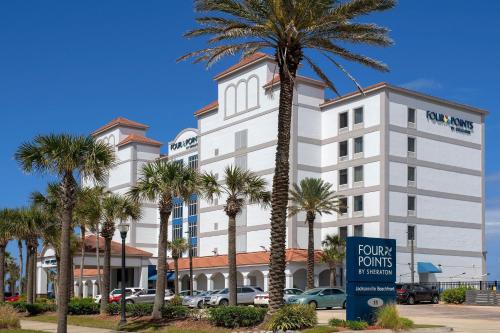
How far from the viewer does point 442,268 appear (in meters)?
70.8

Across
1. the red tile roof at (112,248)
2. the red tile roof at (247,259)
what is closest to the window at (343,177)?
the red tile roof at (247,259)

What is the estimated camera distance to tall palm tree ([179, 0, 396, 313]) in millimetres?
26203

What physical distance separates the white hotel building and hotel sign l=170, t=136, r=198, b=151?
6.64m

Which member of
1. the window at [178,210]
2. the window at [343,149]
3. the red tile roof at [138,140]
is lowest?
the window at [178,210]

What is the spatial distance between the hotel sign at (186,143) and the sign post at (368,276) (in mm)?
64004

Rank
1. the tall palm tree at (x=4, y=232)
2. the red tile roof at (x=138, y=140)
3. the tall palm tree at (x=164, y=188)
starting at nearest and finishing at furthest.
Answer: the tall palm tree at (x=164, y=188)
the tall palm tree at (x=4, y=232)
the red tile roof at (x=138, y=140)

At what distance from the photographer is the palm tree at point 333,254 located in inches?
2576

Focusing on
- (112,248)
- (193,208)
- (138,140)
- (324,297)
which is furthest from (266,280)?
(138,140)

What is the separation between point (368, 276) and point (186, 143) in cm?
6703

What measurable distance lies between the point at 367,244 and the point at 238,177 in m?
13.4

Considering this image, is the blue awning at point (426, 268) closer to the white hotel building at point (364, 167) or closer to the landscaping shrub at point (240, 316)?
the white hotel building at point (364, 167)

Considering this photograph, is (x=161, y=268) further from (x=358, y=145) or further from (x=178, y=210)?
(x=178, y=210)

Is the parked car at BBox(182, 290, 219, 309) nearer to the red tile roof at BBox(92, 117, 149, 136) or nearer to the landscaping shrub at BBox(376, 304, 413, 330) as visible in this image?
the landscaping shrub at BBox(376, 304, 413, 330)

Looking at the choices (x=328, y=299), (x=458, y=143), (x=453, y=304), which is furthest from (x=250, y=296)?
(x=458, y=143)
